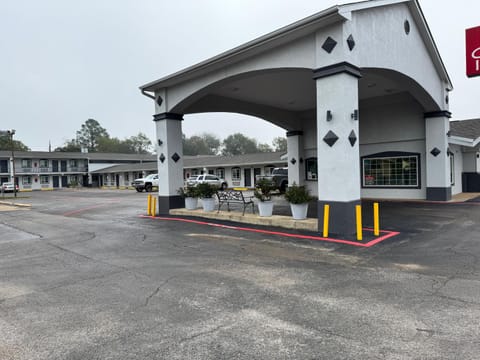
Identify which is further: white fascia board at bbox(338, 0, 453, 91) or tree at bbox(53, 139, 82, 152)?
tree at bbox(53, 139, 82, 152)

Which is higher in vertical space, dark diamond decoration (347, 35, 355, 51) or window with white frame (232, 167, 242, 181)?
dark diamond decoration (347, 35, 355, 51)

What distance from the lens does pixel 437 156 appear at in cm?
1449

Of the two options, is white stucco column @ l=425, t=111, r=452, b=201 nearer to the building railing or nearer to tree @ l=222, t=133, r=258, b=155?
the building railing

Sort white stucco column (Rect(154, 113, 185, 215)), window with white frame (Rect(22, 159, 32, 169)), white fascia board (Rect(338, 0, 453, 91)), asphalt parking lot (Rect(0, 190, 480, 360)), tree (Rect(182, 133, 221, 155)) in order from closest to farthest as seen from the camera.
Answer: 1. asphalt parking lot (Rect(0, 190, 480, 360))
2. white fascia board (Rect(338, 0, 453, 91))
3. white stucco column (Rect(154, 113, 185, 215))
4. window with white frame (Rect(22, 159, 32, 169))
5. tree (Rect(182, 133, 221, 155))

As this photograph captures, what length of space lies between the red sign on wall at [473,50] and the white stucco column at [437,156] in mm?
2068

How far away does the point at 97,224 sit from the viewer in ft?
38.0

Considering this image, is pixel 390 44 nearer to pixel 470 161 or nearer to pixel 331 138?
pixel 331 138

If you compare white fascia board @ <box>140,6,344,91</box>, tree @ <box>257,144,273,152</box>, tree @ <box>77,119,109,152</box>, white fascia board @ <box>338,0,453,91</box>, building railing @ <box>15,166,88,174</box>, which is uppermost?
tree @ <box>77,119,109,152</box>

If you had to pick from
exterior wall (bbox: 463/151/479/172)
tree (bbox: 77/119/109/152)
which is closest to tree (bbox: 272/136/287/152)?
tree (bbox: 77/119/109/152)

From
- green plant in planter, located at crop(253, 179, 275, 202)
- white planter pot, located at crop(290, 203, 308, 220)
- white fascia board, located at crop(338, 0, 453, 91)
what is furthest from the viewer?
green plant in planter, located at crop(253, 179, 275, 202)

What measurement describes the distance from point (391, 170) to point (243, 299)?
47.3ft

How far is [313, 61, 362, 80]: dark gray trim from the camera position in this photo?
801 cm

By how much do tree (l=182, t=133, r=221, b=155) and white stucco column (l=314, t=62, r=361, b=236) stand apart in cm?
7995

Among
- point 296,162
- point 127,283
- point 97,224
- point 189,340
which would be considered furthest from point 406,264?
point 296,162
